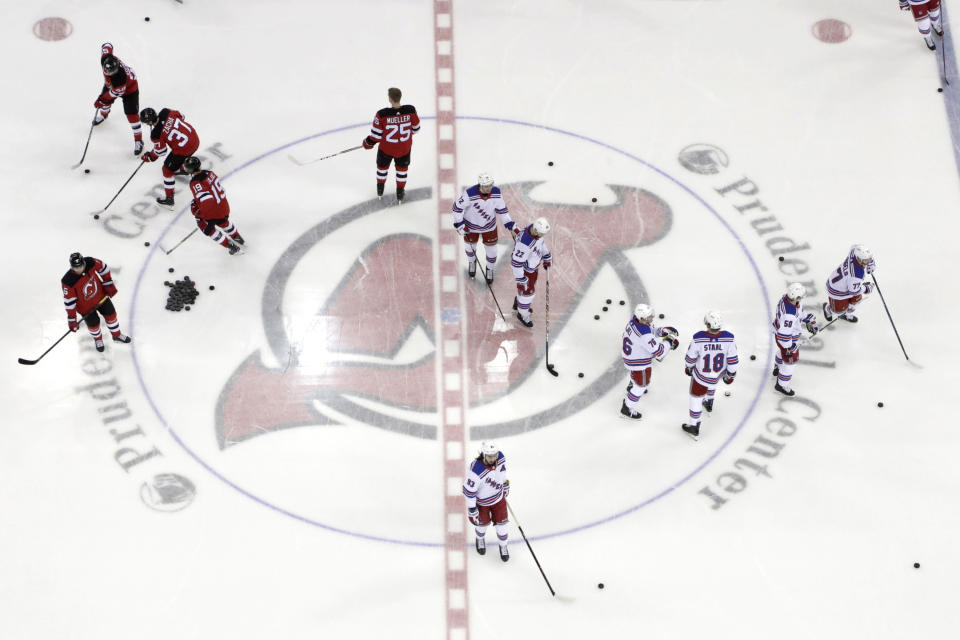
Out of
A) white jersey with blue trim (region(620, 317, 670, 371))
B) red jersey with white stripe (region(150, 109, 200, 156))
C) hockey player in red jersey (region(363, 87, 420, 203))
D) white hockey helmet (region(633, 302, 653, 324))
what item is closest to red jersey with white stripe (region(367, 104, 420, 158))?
hockey player in red jersey (region(363, 87, 420, 203))

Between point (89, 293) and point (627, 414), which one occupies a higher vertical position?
point (89, 293)

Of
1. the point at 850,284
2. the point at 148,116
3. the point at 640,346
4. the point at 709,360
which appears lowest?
the point at 709,360

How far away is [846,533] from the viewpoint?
362 inches

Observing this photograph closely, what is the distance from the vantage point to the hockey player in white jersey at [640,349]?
920 cm

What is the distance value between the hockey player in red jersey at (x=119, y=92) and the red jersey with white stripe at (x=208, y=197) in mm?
1282

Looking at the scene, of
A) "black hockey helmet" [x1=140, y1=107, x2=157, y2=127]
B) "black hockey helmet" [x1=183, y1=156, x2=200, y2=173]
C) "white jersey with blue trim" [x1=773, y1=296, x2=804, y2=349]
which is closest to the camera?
"white jersey with blue trim" [x1=773, y1=296, x2=804, y2=349]

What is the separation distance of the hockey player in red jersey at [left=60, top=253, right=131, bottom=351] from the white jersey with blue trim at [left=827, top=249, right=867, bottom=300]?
521 cm

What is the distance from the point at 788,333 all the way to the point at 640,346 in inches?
42.8

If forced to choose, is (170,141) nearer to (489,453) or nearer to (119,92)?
(119,92)

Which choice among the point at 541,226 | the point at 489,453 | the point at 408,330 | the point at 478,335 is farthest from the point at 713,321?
the point at 408,330

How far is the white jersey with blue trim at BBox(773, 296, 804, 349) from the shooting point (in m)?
9.48

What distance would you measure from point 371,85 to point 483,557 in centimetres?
462

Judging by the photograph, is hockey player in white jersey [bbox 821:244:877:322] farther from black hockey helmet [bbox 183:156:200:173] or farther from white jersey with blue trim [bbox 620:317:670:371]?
black hockey helmet [bbox 183:156:200:173]

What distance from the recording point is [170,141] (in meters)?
10.7
